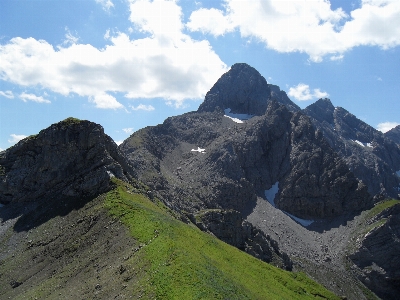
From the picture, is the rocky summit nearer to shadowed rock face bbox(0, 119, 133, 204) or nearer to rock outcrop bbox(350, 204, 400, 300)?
shadowed rock face bbox(0, 119, 133, 204)

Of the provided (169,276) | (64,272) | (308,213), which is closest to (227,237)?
(64,272)

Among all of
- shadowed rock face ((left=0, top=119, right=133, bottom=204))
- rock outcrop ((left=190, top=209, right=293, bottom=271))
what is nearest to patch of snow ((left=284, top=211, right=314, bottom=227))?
rock outcrop ((left=190, top=209, right=293, bottom=271))

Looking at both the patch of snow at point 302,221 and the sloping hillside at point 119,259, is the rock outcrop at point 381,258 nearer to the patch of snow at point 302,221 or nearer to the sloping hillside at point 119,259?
the patch of snow at point 302,221

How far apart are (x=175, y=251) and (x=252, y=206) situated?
14832cm

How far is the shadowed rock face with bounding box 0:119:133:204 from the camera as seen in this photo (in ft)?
274

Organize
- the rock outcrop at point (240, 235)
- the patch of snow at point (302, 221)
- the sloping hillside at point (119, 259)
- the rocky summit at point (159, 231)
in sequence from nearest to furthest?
the sloping hillside at point (119, 259) < the rocky summit at point (159, 231) < the rock outcrop at point (240, 235) < the patch of snow at point (302, 221)

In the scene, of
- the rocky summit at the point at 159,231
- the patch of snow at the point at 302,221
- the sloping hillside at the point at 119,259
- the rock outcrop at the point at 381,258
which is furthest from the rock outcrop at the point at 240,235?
the patch of snow at the point at 302,221

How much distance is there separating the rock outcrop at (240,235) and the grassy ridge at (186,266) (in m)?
35.9

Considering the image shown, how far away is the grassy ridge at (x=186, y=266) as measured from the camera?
3538 centimetres

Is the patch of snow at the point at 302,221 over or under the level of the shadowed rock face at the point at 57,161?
under

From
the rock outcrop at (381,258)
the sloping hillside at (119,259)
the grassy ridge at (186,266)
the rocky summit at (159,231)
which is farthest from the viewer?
the rock outcrop at (381,258)

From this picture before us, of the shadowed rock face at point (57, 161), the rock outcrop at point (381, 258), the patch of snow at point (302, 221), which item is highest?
the shadowed rock face at point (57, 161)

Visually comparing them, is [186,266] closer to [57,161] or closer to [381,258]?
[57,161]

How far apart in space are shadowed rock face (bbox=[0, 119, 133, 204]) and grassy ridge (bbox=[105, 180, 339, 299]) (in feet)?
46.5
